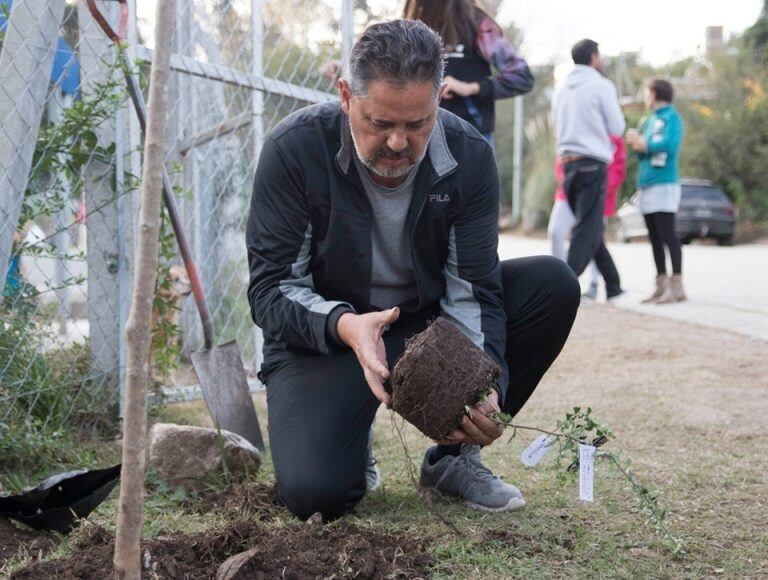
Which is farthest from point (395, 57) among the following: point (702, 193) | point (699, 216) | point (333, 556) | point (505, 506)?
point (702, 193)

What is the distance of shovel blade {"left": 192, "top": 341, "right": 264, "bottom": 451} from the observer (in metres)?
3.60

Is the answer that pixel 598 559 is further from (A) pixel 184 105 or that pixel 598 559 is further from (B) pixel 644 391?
(A) pixel 184 105

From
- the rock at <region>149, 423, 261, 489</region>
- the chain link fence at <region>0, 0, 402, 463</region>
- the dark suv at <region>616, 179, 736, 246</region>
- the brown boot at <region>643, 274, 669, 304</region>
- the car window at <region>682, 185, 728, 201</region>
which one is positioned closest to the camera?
the rock at <region>149, 423, 261, 489</region>

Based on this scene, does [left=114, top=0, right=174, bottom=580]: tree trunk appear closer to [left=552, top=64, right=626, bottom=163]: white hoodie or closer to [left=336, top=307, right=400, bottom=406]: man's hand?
[left=336, top=307, right=400, bottom=406]: man's hand

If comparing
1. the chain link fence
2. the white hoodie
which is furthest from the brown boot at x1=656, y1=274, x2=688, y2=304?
the chain link fence

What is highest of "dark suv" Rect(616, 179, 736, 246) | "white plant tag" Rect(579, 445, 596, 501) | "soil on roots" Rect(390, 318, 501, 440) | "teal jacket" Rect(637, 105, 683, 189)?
"teal jacket" Rect(637, 105, 683, 189)

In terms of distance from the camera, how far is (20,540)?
8.16ft

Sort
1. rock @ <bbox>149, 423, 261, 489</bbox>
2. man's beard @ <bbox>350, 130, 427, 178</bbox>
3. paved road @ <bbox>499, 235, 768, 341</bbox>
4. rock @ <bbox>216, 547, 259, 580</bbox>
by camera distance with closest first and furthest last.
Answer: rock @ <bbox>216, 547, 259, 580</bbox>, man's beard @ <bbox>350, 130, 427, 178</bbox>, rock @ <bbox>149, 423, 261, 489</bbox>, paved road @ <bbox>499, 235, 768, 341</bbox>

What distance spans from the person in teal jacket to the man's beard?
221 inches

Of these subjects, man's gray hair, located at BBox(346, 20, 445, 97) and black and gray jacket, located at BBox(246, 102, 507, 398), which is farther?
black and gray jacket, located at BBox(246, 102, 507, 398)

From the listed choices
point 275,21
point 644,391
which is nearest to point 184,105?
point 275,21

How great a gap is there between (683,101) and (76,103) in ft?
72.3

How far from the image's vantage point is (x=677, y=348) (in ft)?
18.2

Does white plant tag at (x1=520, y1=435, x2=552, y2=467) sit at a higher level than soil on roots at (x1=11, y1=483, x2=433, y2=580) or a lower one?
higher
